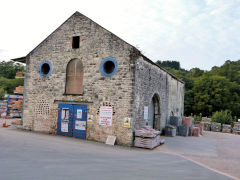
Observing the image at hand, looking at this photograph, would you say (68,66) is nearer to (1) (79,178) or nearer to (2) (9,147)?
(2) (9,147)

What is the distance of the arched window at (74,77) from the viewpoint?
12.8 metres

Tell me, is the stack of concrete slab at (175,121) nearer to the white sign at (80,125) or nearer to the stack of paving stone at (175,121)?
the stack of paving stone at (175,121)

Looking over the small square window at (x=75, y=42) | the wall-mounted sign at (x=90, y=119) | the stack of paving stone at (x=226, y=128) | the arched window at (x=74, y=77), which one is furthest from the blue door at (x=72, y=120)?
the stack of paving stone at (x=226, y=128)

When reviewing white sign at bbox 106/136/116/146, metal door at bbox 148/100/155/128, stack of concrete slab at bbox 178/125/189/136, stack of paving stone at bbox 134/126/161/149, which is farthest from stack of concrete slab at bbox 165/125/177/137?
white sign at bbox 106/136/116/146

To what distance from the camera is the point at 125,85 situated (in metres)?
11.2

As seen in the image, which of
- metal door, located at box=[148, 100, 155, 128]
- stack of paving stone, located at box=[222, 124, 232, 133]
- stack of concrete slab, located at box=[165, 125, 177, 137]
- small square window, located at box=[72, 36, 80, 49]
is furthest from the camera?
stack of paving stone, located at box=[222, 124, 232, 133]

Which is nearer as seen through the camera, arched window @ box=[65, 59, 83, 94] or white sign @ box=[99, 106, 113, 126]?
white sign @ box=[99, 106, 113, 126]

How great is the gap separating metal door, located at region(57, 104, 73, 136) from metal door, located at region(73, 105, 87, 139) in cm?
29

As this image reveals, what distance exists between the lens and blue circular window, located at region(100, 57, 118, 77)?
1164cm

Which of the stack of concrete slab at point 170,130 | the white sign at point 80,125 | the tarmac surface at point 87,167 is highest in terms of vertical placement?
the white sign at point 80,125

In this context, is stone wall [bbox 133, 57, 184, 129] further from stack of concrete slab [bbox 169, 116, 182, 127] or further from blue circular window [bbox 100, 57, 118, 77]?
blue circular window [bbox 100, 57, 118, 77]

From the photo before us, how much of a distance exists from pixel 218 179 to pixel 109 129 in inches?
244

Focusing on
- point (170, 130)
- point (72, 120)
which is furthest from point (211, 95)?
point (72, 120)

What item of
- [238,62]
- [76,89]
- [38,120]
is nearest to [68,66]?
[76,89]
